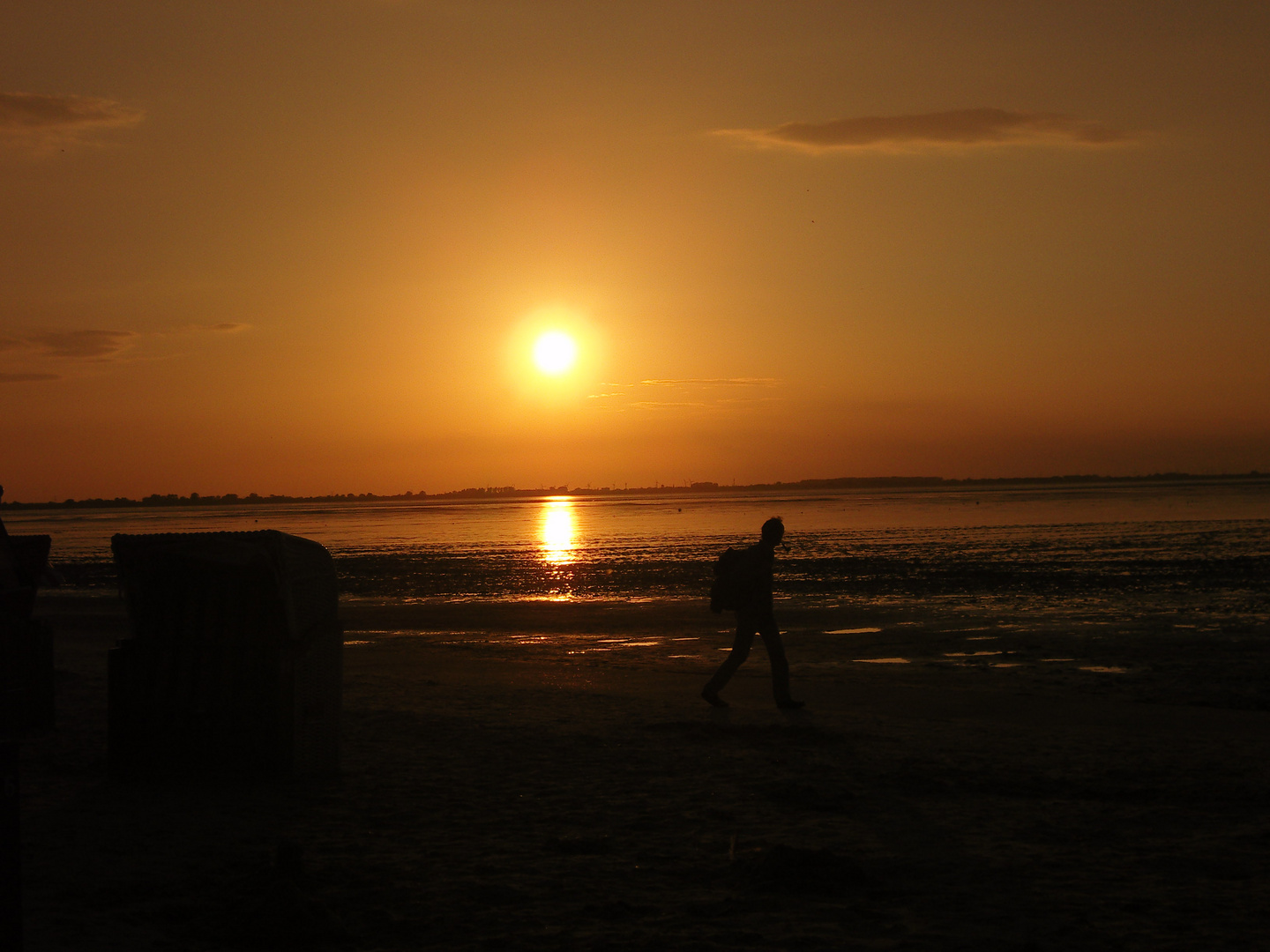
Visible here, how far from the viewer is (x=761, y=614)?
34.9ft

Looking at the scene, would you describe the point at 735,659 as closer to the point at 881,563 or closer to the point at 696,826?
the point at 696,826

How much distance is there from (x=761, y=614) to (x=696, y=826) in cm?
413

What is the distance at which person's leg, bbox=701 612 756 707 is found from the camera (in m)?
10.8

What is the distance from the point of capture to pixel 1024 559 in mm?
32062

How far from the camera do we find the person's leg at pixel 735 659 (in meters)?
10.8

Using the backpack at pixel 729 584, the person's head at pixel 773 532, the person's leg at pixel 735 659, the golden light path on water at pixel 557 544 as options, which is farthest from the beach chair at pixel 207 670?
the golden light path on water at pixel 557 544

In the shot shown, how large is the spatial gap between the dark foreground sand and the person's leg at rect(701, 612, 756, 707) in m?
0.20

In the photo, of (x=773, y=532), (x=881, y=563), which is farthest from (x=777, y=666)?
(x=881, y=563)

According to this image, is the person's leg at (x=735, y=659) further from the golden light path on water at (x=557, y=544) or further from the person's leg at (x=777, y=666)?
the golden light path on water at (x=557, y=544)

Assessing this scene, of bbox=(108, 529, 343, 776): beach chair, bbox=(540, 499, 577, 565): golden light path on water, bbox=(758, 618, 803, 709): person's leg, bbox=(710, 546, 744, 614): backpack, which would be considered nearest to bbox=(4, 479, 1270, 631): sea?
bbox=(540, 499, 577, 565): golden light path on water

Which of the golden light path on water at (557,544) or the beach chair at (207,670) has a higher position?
the beach chair at (207,670)

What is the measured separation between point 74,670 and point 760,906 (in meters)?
11.7

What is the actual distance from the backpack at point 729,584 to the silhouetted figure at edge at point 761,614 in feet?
0.11

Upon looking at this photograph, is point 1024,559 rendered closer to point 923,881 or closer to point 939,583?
point 939,583
